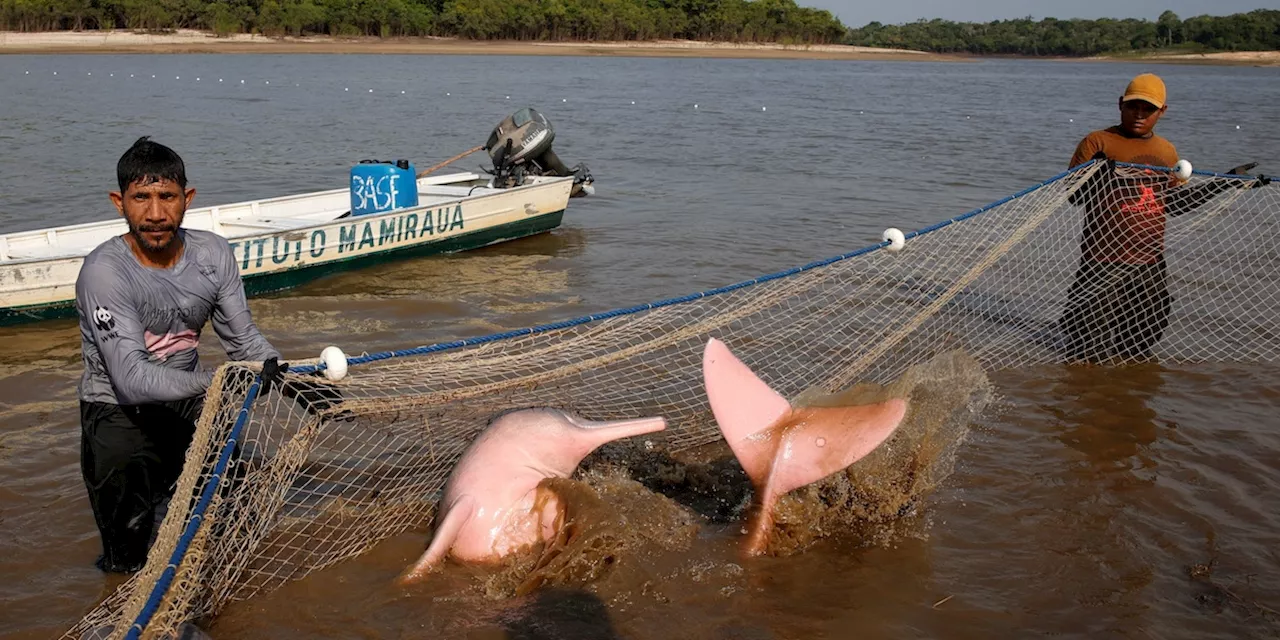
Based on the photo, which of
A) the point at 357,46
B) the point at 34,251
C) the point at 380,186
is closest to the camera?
the point at 34,251

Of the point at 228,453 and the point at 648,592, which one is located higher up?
the point at 228,453

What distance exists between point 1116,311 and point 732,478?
348 centimetres

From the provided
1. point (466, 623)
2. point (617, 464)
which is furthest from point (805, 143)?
point (466, 623)

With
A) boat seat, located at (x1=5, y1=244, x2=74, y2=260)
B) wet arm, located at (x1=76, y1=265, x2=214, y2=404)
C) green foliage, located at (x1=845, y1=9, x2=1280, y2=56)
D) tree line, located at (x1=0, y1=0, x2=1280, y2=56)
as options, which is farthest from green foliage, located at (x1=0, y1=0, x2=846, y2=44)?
wet arm, located at (x1=76, y1=265, x2=214, y2=404)

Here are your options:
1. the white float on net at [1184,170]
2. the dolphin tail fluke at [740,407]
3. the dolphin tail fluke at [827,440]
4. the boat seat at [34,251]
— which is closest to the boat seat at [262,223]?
the boat seat at [34,251]

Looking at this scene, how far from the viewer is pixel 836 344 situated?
7.56 meters

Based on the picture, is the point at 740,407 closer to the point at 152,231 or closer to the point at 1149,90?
the point at 152,231

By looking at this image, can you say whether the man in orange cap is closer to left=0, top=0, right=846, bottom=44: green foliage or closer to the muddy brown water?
the muddy brown water

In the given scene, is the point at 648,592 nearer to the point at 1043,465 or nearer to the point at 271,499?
the point at 271,499

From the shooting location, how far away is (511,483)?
4277mm

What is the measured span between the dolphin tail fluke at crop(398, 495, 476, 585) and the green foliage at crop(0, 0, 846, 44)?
61683mm

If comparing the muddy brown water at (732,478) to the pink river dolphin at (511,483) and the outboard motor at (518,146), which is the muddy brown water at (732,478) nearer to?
the pink river dolphin at (511,483)

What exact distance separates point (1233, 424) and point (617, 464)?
12.6 feet

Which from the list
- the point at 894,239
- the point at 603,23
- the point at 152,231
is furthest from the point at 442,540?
the point at 603,23
